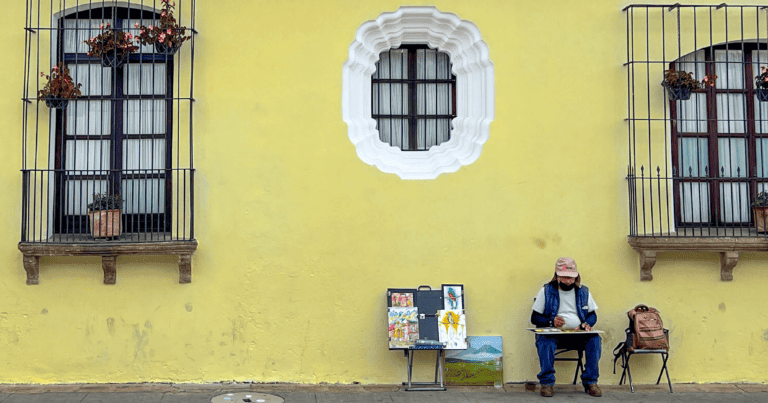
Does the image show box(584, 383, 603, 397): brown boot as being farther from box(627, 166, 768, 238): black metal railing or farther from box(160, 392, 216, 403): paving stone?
box(160, 392, 216, 403): paving stone

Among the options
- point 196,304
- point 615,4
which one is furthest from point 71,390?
point 615,4

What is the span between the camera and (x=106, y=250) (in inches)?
282

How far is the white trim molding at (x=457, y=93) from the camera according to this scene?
300 inches

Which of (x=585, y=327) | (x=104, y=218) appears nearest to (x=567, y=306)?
(x=585, y=327)

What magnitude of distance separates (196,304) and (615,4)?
5.24 meters

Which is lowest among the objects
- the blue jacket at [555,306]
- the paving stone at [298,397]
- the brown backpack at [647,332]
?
the paving stone at [298,397]

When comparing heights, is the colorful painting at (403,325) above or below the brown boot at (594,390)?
above

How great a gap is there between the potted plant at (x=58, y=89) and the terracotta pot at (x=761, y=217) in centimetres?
691

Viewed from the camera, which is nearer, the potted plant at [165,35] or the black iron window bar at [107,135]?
the potted plant at [165,35]

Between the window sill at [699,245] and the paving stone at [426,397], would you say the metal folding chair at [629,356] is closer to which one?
the window sill at [699,245]

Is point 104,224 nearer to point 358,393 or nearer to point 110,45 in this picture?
point 110,45

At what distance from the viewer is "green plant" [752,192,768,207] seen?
25.1 feet

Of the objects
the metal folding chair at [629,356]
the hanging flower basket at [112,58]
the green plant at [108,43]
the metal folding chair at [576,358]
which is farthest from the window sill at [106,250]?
the metal folding chair at [629,356]

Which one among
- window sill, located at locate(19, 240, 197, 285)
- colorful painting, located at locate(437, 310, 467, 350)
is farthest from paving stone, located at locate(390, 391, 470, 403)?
window sill, located at locate(19, 240, 197, 285)
